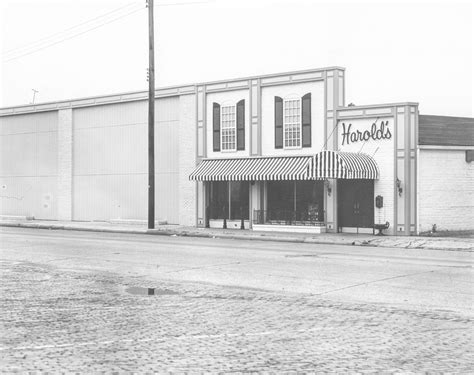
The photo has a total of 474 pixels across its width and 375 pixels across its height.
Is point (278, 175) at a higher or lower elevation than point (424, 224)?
higher

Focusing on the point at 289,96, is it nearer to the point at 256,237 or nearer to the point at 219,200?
the point at 219,200

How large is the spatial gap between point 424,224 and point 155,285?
1686 centimetres

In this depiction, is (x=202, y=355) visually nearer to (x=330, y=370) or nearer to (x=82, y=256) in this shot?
(x=330, y=370)

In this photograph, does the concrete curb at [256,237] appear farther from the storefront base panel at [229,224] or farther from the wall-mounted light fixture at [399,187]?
the wall-mounted light fixture at [399,187]

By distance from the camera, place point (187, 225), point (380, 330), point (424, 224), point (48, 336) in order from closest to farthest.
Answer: point (48, 336) < point (380, 330) < point (424, 224) < point (187, 225)

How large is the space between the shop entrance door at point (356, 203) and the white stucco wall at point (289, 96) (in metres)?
2.19

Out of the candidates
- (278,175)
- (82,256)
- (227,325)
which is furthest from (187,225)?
(227,325)

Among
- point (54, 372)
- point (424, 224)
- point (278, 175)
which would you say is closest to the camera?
point (54, 372)

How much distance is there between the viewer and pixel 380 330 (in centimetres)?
884

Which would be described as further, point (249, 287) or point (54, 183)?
point (54, 183)

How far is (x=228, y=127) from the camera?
3281 centimetres

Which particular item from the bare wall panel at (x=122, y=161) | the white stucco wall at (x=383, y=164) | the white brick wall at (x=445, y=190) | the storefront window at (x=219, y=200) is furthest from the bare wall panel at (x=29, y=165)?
the white brick wall at (x=445, y=190)

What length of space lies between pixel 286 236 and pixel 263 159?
4792 millimetres

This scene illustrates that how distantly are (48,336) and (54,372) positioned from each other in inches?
70.9
